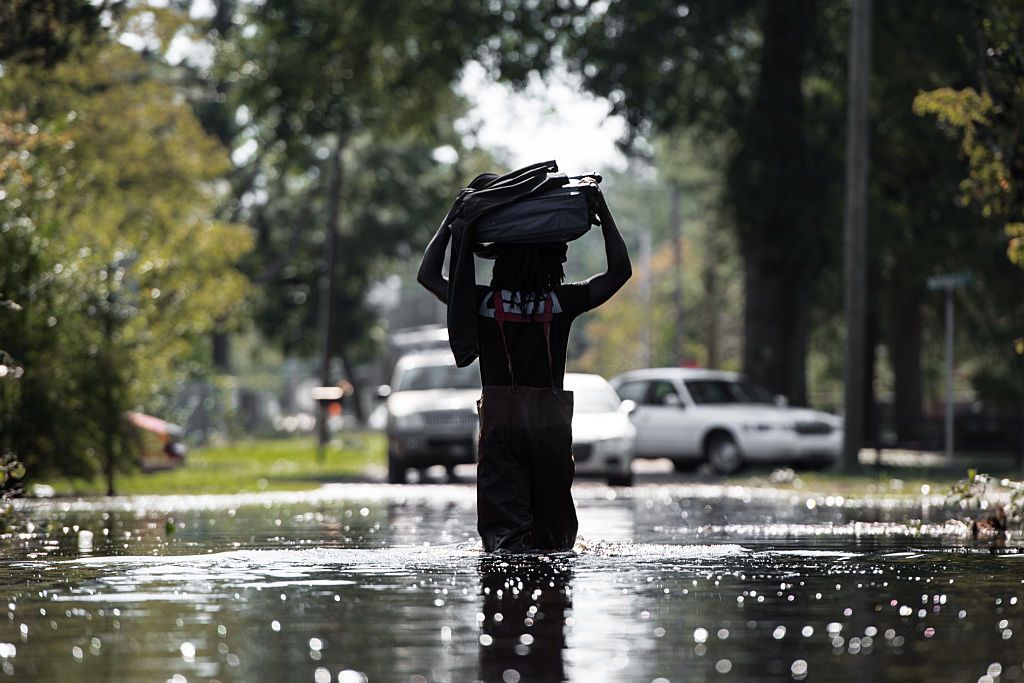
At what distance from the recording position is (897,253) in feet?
115

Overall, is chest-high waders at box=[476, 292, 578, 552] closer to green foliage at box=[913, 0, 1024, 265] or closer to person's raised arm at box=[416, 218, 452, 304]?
person's raised arm at box=[416, 218, 452, 304]

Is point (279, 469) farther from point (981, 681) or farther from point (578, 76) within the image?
point (981, 681)

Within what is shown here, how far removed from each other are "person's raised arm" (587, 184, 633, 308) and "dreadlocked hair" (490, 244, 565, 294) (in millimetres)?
200

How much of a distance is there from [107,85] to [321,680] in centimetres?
3939

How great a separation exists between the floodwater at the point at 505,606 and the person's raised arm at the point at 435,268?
1.39 m

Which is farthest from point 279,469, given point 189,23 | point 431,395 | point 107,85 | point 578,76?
point 189,23

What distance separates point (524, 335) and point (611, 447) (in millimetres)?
15271

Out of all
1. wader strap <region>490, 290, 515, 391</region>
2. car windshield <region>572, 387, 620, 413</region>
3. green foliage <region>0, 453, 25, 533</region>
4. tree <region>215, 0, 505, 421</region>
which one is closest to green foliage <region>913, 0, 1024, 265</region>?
wader strap <region>490, 290, 515, 391</region>

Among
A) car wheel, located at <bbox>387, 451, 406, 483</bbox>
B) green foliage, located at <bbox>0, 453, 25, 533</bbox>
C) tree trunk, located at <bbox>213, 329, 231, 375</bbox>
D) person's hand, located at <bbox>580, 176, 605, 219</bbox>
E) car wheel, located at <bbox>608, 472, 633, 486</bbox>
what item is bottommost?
green foliage, located at <bbox>0, 453, 25, 533</bbox>

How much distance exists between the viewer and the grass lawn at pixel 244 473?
76.2 feet

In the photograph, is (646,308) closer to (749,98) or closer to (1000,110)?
(749,98)

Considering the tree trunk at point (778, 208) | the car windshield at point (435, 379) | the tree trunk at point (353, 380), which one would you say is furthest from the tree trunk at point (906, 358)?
the tree trunk at point (353, 380)

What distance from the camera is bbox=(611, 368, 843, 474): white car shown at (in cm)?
3169

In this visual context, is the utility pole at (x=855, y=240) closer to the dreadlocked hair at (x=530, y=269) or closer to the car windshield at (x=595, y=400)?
the car windshield at (x=595, y=400)
